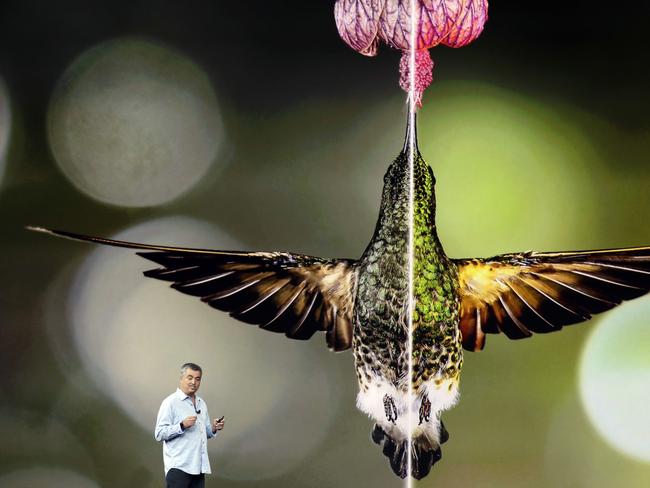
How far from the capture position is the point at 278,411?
2348 mm

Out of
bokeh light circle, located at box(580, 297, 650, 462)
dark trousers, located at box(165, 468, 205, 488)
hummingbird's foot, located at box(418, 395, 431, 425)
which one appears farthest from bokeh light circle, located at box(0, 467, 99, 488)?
bokeh light circle, located at box(580, 297, 650, 462)

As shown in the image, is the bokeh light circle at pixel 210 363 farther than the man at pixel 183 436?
Yes

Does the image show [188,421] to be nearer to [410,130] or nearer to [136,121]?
[136,121]

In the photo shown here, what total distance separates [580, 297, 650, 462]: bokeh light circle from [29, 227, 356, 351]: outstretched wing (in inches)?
24.7

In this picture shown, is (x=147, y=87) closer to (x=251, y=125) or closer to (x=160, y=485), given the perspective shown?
(x=251, y=125)

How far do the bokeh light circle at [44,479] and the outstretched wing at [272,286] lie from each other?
57cm

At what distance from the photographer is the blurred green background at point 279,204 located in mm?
2322

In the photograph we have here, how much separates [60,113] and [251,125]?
19.6 inches

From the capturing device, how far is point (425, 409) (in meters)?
2.23

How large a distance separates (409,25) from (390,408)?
3.02 feet

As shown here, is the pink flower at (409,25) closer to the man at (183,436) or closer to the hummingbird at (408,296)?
the hummingbird at (408,296)

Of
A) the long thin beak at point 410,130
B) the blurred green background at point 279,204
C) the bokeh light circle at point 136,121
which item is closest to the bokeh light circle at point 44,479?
the blurred green background at point 279,204

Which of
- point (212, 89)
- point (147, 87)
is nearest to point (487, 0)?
point (212, 89)

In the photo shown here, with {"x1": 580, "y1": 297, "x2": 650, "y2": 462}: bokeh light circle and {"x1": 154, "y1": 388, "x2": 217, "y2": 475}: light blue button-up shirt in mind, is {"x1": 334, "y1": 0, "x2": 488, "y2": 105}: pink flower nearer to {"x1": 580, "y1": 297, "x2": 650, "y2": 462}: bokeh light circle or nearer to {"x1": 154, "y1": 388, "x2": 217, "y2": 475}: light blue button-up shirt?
{"x1": 580, "y1": 297, "x2": 650, "y2": 462}: bokeh light circle
